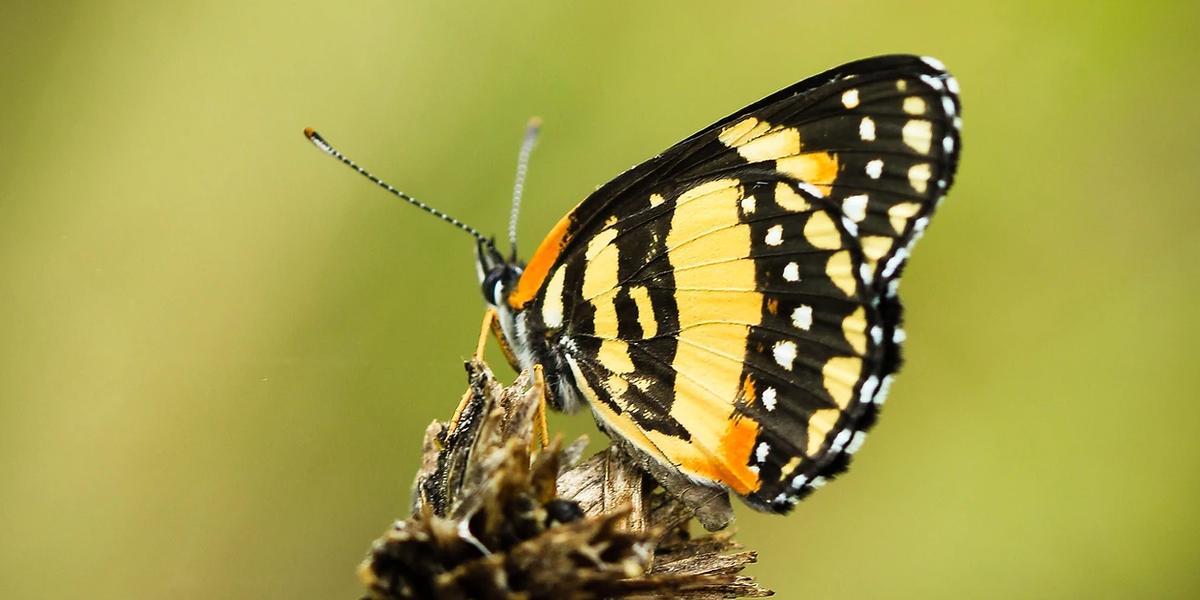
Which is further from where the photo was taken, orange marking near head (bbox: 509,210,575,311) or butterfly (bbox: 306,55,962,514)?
orange marking near head (bbox: 509,210,575,311)

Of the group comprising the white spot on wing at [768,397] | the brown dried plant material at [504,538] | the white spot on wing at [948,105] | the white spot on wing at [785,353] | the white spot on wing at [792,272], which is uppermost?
the white spot on wing at [948,105]

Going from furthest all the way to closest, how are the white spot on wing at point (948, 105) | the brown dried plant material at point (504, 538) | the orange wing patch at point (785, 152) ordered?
the orange wing patch at point (785, 152), the white spot on wing at point (948, 105), the brown dried plant material at point (504, 538)

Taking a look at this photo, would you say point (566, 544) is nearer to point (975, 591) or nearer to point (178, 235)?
point (178, 235)

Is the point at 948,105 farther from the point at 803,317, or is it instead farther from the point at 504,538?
the point at 504,538

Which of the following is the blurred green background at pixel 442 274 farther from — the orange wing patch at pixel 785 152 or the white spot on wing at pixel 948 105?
the white spot on wing at pixel 948 105

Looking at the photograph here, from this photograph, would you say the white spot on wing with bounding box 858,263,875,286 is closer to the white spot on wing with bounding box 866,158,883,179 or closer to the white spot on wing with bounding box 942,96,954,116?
the white spot on wing with bounding box 866,158,883,179

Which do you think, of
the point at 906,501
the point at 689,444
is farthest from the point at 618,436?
the point at 906,501

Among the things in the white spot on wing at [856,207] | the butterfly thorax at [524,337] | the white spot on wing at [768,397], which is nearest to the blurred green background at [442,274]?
the butterfly thorax at [524,337]

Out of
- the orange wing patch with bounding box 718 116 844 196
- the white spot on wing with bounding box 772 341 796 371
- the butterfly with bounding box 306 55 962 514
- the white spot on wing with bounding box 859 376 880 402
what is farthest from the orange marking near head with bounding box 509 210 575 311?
the white spot on wing with bounding box 859 376 880 402
